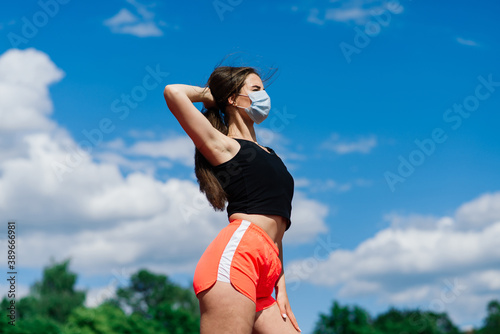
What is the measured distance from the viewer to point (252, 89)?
415 cm

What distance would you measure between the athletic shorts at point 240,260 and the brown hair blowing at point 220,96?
0.33 meters

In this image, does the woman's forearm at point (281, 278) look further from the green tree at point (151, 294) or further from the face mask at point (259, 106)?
the green tree at point (151, 294)

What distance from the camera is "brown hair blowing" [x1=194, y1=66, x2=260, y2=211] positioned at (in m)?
3.85

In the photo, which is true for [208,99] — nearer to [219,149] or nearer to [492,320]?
[219,149]

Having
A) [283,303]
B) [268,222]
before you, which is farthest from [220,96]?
[283,303]

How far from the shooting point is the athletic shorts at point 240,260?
3.39 metres

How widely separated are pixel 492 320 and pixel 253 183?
198ft

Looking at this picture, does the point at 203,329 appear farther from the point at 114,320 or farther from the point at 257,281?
the point at 114,320

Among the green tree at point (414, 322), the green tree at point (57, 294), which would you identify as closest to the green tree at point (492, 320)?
the green tree at point (414, 322)

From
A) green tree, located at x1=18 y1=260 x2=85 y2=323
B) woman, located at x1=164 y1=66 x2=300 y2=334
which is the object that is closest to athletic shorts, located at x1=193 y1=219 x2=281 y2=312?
woman, located at x1=164 y1=66 x2=300 y2=334

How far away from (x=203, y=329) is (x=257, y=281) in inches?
18.2

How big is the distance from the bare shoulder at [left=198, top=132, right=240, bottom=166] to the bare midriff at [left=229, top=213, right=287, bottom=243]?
39 centimetres

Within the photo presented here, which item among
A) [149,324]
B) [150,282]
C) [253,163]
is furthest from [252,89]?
[150,282]

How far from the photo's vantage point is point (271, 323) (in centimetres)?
376
